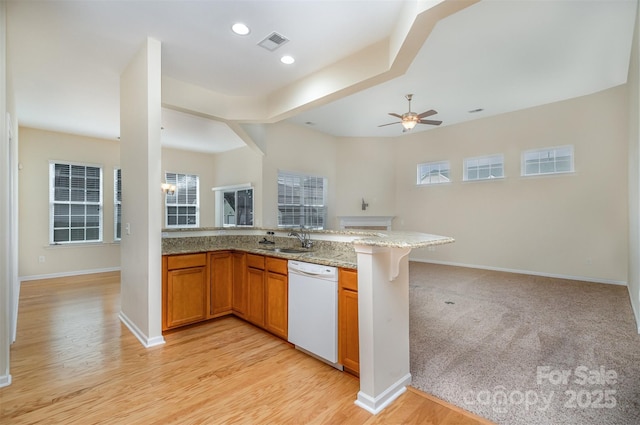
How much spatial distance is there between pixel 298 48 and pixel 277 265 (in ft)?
7.45

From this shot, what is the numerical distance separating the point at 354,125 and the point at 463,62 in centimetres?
300

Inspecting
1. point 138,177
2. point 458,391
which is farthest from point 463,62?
point 138,177

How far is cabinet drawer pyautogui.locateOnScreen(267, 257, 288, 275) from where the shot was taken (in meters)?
2.81

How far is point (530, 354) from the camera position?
259 cm

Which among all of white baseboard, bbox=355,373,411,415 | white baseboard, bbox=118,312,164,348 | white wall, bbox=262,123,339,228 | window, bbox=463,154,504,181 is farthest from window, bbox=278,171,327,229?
white baseboard, bbox=355,373,411,415

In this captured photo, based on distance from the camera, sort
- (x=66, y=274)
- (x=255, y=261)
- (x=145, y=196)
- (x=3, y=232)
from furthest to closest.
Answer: (x=66, y=274) < (x=255, y=261) < (x=145, y=196) < (x=3, y=232)

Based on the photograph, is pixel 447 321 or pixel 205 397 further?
pixel 447 321

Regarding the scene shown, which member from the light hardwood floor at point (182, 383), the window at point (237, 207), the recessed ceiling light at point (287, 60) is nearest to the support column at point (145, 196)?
the light hardwood floor at point (182, 383)

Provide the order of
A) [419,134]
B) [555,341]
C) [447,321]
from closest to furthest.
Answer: [555,341] → [447,321] → [419,134]

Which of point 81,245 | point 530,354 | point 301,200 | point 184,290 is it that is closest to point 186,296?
point 184,290

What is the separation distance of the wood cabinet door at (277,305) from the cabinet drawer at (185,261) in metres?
0.89

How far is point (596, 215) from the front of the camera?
5.20 meters

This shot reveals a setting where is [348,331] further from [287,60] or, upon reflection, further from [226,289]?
[287,60]

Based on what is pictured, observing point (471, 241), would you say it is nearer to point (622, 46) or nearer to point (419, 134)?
point (419, 134)
